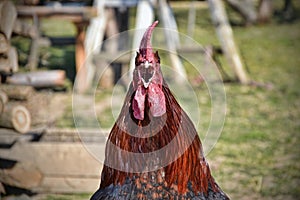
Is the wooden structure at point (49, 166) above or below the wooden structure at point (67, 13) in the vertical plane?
below

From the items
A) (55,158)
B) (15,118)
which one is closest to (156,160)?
(55,158)

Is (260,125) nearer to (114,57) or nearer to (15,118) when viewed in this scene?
(114,57)

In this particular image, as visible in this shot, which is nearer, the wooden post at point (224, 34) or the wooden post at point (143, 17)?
the wooden post at point (143, 17)

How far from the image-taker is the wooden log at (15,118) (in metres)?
5.67

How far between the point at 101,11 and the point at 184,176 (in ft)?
20.5

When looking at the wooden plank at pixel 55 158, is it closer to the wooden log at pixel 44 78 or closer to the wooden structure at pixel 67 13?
the wooden log at pixel 44 78

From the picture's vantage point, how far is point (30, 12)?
8305mm

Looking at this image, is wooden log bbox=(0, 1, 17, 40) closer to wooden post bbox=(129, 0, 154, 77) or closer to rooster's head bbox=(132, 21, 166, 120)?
rooster's head bbox=(132, 21, 166, 120)

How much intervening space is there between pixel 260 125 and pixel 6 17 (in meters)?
4.22

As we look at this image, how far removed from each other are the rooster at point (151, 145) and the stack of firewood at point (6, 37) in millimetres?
2826

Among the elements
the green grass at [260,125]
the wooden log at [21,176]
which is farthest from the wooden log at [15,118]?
the green grass at [260,125]

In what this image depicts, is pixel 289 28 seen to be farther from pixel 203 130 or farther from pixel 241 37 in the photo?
pixel 203 130

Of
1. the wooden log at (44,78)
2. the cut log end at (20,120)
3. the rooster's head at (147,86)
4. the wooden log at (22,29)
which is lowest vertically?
the cut log end at (20,120)

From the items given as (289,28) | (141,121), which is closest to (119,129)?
(141,121)
